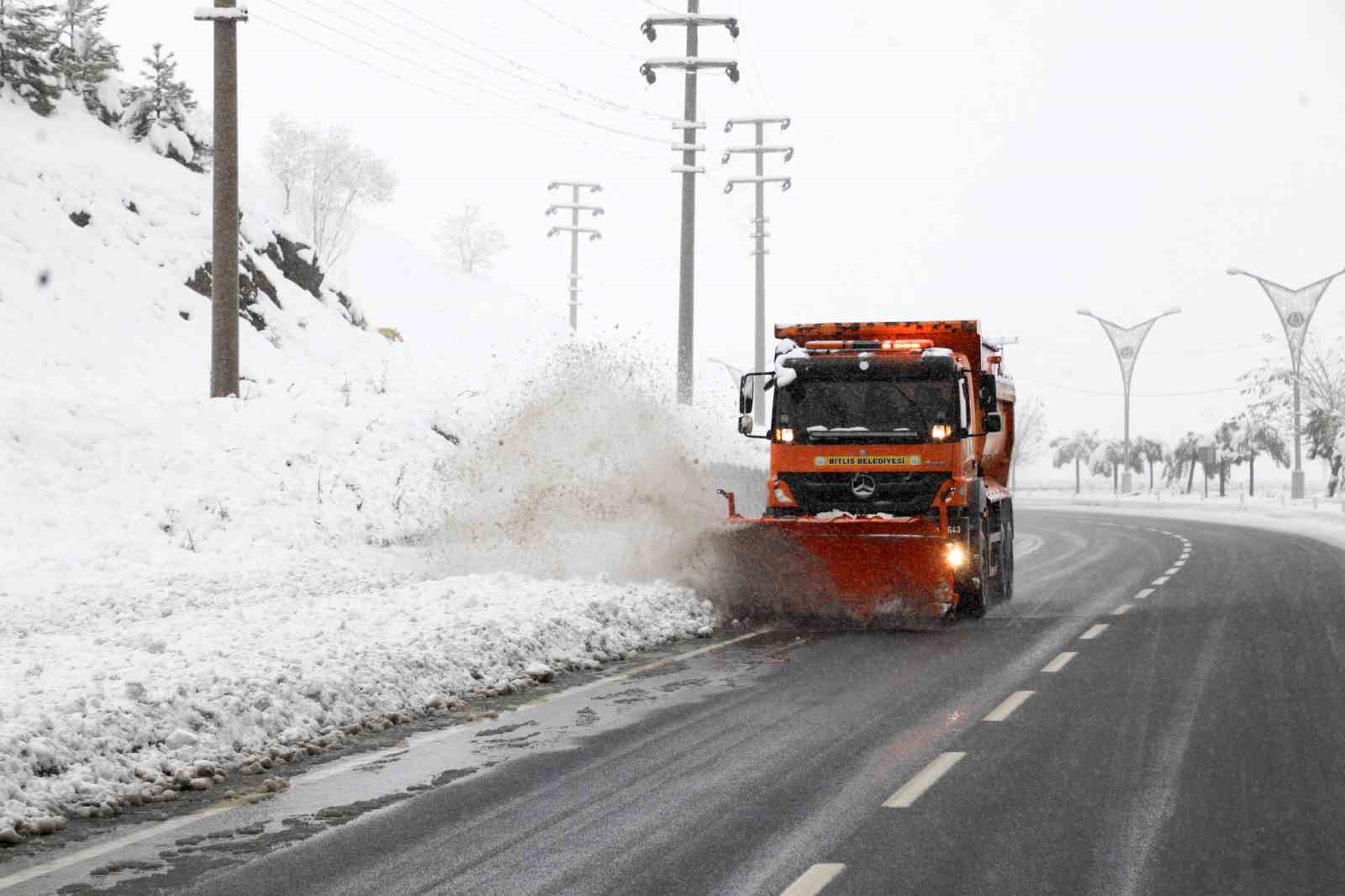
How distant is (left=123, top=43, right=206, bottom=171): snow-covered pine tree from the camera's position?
4000 centimetres

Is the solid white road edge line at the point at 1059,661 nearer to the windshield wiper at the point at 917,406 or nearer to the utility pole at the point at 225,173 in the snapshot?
the windshield wiper at the point at 917,406

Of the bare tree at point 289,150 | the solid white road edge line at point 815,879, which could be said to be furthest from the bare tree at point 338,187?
the solid white road edge line at point 815,879

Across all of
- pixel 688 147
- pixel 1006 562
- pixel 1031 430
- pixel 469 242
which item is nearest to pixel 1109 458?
pixel 1031 430

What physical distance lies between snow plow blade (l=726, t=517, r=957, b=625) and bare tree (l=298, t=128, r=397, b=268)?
72982 millimetres

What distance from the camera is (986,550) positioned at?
54.9 feet

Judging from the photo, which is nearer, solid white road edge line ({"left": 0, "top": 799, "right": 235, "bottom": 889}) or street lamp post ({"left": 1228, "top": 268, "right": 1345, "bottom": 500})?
solid white road edge line ({"left": 0, "top": 799, "right": 235, "bottom": 889})

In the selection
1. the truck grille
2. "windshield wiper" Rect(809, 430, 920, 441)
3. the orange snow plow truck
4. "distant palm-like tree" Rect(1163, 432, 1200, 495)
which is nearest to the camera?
the orange snow plow truck

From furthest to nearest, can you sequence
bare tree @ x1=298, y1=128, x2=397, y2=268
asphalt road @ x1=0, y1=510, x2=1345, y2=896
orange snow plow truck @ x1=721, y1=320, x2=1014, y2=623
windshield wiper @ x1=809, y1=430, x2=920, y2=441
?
bare tree @ x1=298, y1=128, x2=397, y2=268
windshield wiper @ x1=809, y1=430, x2=920, y2=441
orange snow plow truck @ x1=721, y1=320, x2=1014, y2=623
asphalt road @ x1=0, y1=510, x2=1345, y2=896

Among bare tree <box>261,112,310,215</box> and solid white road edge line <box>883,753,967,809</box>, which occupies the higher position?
bare tree <box>261,112,310,215</box>

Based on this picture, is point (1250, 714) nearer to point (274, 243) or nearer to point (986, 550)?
point (986, 550)

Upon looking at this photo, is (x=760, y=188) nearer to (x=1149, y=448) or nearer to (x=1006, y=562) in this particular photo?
(x=1006, y=562)

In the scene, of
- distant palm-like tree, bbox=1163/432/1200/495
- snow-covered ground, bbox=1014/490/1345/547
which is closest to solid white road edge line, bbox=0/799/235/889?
snow-covered ground, bbox=1014/490/1345/547

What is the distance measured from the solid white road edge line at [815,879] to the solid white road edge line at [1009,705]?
387 cm

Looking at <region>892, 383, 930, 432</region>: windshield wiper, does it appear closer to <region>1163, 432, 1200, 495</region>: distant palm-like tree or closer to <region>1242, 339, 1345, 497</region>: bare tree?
<region>1242, 339, 1345, 497</region>: bare tree
